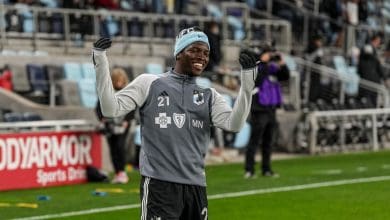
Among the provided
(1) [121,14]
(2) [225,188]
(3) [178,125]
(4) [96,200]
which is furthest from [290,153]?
Answer: (3) [178,125]

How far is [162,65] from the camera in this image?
2505cm

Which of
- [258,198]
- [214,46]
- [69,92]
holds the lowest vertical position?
[258,198]

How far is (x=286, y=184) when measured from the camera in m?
16.6

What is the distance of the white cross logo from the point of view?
769 centimetres

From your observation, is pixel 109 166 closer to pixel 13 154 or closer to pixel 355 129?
pixel 13 154

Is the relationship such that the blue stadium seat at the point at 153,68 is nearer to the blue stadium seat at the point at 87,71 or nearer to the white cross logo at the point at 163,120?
the blue stadium seat at the point at 87,71

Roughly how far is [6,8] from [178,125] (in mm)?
16597

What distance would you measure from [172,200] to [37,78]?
51.2 feet

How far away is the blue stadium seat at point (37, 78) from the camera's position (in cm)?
2270

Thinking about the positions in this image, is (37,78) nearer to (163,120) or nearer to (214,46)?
(214,46)

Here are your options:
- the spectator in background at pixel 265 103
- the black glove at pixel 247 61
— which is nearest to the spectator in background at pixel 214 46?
the spectator in background at pixel 265 103

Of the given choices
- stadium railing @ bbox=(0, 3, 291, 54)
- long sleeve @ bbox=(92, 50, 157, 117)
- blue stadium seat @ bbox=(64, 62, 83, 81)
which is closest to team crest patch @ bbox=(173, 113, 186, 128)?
long sleeve @ bbox=(92, 50, 157, 117)

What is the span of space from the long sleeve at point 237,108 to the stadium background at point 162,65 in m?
9.75

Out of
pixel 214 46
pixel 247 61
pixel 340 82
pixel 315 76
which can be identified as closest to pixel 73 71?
pixel 214 46
